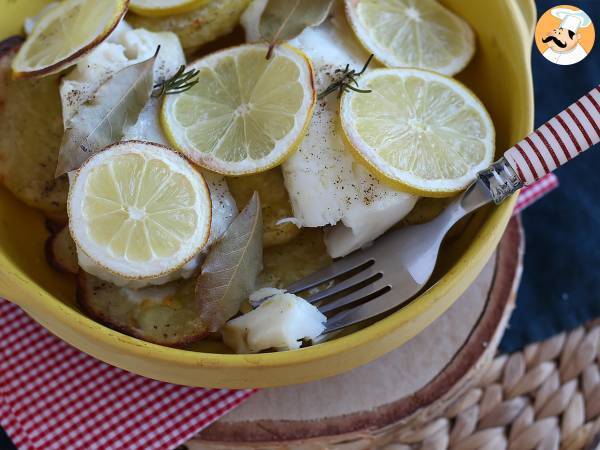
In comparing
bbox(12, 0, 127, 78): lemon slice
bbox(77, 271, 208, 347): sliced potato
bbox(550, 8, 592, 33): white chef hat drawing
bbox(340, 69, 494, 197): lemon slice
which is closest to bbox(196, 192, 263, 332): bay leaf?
bbox(77, 271, 208, 347): sliced potato

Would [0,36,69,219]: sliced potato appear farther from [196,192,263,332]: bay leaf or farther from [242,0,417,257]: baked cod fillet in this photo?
[242,0,417,257]: baked cod fillet

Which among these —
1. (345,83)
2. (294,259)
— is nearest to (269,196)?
(294,259)

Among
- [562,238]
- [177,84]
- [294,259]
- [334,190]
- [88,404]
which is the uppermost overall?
[177,84]

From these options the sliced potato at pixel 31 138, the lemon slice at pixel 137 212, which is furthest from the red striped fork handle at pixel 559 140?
the sliced potato at pixel 31 138

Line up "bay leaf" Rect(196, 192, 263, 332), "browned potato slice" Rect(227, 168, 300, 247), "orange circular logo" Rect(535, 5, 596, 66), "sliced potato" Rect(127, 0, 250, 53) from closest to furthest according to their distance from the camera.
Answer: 1. "bay leaf" Rect(196, 192, 263, 332)
2. "browned potato slice" Rect(227, 168, 300, 247)
3. "sliced potato" Rect(127, 0, 250, 53)
4. "orange circular logo" Rect(535, 5, 596, 66)

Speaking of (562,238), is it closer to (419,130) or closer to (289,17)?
(419,130)

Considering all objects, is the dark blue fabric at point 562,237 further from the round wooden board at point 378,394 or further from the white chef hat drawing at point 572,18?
the round wooden board at point 378,394

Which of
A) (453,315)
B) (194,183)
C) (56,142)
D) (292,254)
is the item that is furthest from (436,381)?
(56,142)
